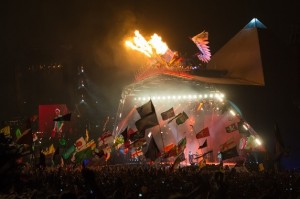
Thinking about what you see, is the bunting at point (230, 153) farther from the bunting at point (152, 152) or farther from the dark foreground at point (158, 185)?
the dark foreground at point (158, 185)

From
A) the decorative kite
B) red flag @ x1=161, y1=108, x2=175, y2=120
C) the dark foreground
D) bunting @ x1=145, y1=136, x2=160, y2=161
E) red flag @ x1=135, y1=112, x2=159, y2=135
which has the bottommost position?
the dark foreground

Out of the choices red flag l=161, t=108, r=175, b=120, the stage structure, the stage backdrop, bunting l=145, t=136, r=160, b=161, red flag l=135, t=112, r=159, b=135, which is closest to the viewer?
bunting l=145, t=136, r=160, b=161

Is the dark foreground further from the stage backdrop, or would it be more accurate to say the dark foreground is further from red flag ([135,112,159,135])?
the stage backdrop

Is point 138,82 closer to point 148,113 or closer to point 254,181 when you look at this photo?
point 148,113

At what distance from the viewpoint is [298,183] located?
1062 centimetres

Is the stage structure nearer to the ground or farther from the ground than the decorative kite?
nearer to the ground

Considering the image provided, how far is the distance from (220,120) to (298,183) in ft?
67.3

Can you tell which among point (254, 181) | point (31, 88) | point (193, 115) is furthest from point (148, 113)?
point (31, 88)

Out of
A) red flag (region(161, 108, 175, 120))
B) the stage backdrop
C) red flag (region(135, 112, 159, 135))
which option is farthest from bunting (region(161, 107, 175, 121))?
the stage backdrop

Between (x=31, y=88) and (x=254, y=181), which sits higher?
(x=31, y=88)

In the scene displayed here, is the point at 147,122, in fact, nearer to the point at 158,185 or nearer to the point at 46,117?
the point at 158,185

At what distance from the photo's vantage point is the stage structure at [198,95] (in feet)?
87.1

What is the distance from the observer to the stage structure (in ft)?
87.1

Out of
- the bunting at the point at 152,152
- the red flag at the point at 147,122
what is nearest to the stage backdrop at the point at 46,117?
the red flag at the point at 147,122
